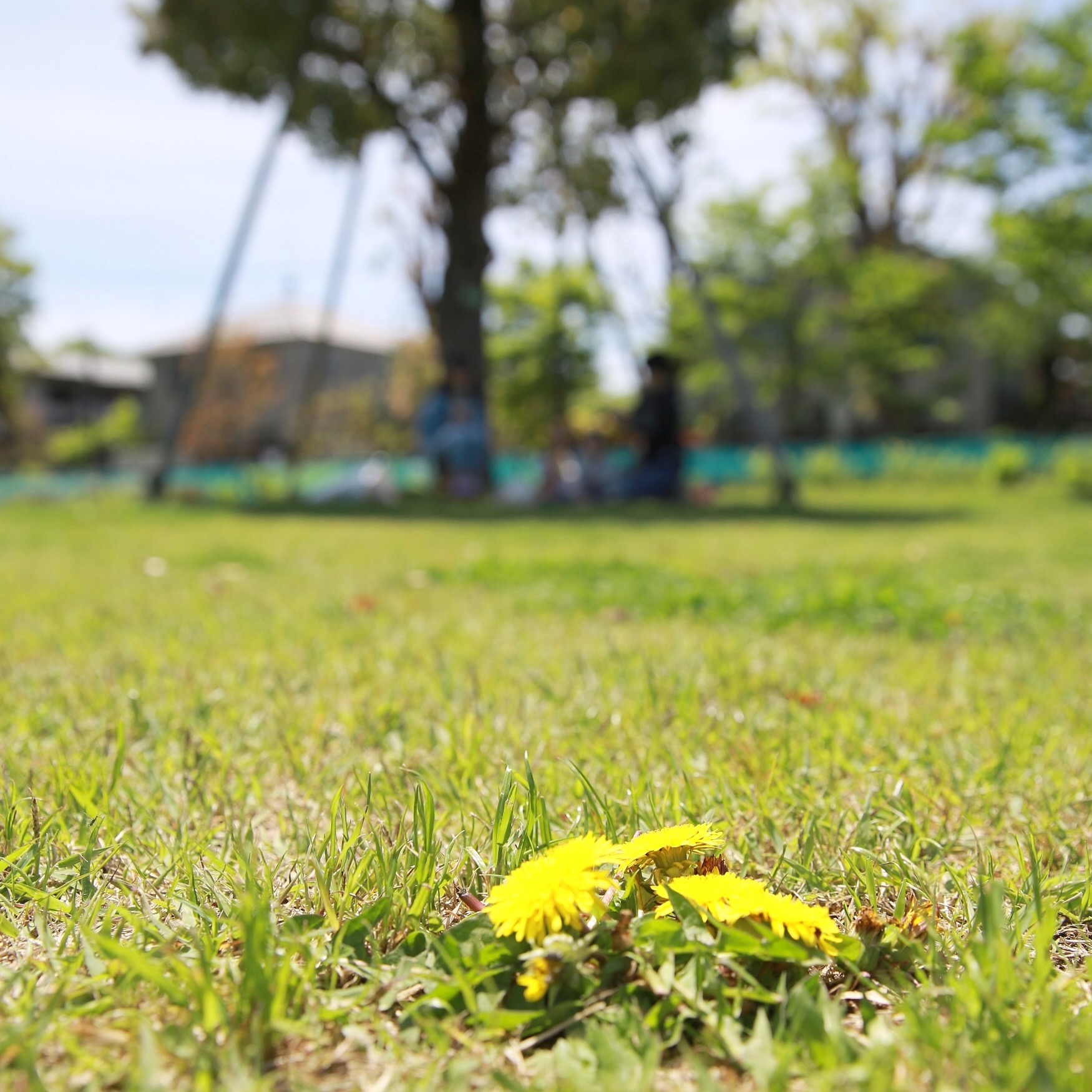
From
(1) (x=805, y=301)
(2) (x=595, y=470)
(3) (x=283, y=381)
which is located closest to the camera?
(2) (x=595, y=470)

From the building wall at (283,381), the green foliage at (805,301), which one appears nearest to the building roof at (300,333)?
the building wall at (283,381)

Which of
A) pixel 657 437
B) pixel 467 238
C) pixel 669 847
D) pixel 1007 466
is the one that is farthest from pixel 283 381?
pixel 669 847

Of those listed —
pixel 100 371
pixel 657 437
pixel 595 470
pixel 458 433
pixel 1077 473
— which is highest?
pixel 100 371

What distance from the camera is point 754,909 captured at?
88cm

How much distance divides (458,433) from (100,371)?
161ft

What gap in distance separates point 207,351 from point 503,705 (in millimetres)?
10466

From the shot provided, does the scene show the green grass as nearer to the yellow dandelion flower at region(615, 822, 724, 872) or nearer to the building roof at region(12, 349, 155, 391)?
the yellow dandelion flower at region(615, 822, 724, 872)

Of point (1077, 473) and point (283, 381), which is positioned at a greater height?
point (283, 381)

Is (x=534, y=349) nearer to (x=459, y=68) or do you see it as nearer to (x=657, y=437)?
(x=459, y=68)

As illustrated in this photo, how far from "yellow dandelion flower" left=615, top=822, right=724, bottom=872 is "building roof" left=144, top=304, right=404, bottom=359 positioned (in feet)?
129

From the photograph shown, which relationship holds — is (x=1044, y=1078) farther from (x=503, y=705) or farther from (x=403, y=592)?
(x=403, y=592)

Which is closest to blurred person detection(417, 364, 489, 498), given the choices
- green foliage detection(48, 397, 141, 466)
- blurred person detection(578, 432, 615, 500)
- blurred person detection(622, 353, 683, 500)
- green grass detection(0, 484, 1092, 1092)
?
blurred person detection(578, 432, 615, 500)

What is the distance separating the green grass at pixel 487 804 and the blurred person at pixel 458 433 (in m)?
8.58

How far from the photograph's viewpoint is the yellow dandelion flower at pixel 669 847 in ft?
3.22
